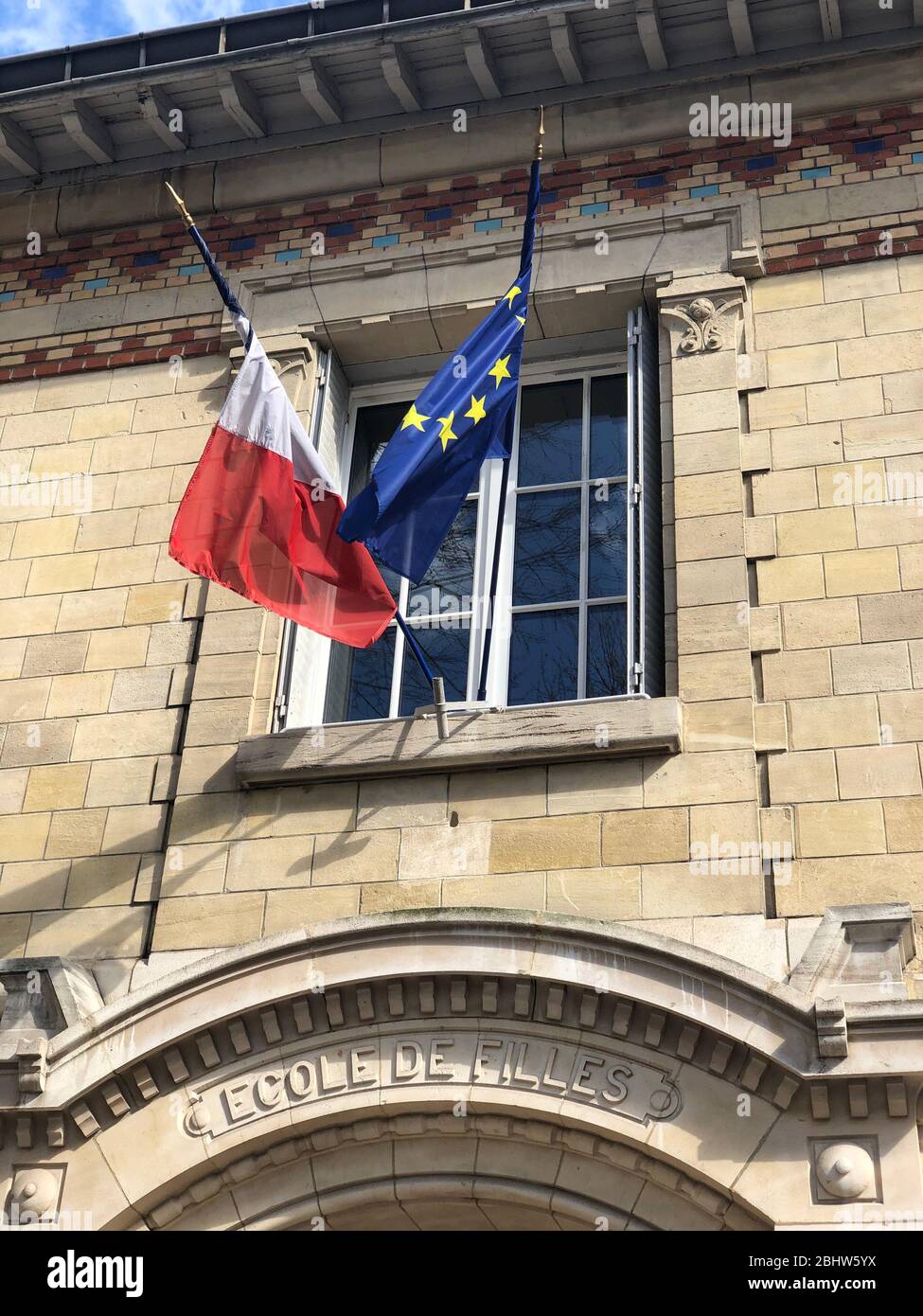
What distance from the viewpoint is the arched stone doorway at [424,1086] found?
6070 mm

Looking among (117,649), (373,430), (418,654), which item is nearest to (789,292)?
(373,430)

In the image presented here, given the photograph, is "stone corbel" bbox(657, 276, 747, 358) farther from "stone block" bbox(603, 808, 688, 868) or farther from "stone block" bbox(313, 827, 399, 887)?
"stone block" bbox(313, 827, 399, 887)

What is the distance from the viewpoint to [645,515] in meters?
→ 7.59

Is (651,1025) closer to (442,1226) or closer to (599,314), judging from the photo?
(442,1226)

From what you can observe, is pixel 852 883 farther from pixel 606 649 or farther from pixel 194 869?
pixel 194 869

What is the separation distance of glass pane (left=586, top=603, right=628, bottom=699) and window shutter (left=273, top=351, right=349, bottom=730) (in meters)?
1.31

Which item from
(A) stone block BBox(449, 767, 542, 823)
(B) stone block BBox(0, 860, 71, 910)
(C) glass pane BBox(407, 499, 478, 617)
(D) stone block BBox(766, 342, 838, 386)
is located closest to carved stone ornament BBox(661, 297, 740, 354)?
(D) stone block BBox(766, 342, 838, 386)

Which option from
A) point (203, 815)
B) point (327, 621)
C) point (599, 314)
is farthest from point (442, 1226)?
point (599, 314)

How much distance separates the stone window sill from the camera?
6895 mm

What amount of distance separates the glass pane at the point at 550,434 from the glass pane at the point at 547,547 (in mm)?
118

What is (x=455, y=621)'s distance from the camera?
793 cm

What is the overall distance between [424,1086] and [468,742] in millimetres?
1470

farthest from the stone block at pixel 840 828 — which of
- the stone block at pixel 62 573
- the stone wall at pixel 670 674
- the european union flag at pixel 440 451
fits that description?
the stone block at pixel 62 573
